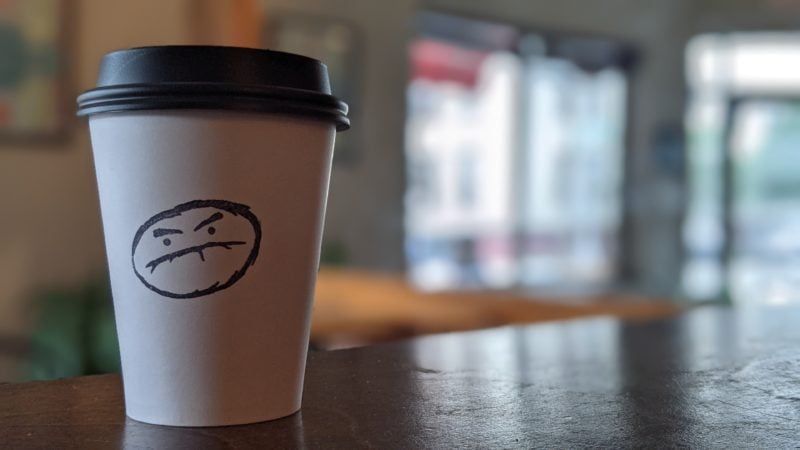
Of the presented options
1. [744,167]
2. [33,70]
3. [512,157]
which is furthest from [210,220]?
[744,167]

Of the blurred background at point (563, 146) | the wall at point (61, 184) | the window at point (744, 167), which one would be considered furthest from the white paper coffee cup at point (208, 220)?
the window at point (744, 167)

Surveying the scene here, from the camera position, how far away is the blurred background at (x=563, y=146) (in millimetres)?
4324

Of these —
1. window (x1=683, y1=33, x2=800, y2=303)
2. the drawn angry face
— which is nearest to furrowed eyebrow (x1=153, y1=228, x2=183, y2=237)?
the drawn angry face

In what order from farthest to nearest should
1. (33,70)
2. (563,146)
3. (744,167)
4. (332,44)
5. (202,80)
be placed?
(744,167) < (563,146) < (332,44) < (33,70) < (202,80)

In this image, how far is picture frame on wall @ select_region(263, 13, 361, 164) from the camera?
3.92 m

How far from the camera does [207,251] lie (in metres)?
0.50

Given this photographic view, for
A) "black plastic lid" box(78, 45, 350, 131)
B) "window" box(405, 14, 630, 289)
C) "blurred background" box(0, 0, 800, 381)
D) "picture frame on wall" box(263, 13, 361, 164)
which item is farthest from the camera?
"window" box(405, 14, 630, 289)

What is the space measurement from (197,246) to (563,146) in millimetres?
5272

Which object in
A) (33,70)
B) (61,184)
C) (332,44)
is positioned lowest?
(61,184)

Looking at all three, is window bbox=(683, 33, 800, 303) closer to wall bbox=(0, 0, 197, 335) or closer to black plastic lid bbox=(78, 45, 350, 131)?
wall bbox=(0, 0, 197, 335)

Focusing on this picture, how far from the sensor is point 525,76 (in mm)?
5402

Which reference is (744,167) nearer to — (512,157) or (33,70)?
(512,157)

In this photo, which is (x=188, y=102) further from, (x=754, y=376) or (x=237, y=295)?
(x=754, y=376)

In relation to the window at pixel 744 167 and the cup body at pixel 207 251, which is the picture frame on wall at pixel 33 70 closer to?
the cup body at pixel 207 251
